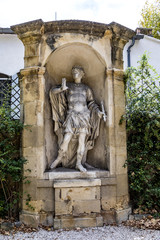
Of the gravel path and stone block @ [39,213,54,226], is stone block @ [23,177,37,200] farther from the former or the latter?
the gravel path

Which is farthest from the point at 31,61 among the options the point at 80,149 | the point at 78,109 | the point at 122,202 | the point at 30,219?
the point at 122,202

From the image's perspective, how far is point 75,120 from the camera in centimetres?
473

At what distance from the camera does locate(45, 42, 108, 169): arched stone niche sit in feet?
15.8

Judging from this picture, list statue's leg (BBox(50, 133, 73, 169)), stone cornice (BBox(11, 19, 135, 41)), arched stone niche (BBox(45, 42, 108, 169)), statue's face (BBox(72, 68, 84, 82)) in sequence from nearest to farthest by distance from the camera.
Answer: stone cornice (BBox(11, 19, 135, 41)), statue's leg (BBox(50, 133, 73, 169)), arched stone niche (BBox(45, 42, 108, 169)), statue's face (BBox(72, 68, 84, 82))

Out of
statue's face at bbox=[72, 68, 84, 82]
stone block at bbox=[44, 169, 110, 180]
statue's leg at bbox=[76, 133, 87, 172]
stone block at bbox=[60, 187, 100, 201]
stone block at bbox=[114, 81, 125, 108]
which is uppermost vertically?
statue's face at bbox=[72, 68, 84, 82]

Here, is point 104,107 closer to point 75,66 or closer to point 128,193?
point 75,66

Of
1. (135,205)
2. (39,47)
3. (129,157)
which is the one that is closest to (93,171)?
(129,157)

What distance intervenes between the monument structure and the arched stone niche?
0.06 ft

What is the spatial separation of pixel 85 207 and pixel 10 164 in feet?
4.94

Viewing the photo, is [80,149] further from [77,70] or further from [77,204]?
[77,70]

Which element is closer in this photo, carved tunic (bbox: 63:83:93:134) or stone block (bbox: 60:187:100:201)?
stone block (bbox: 60:187:100:201)

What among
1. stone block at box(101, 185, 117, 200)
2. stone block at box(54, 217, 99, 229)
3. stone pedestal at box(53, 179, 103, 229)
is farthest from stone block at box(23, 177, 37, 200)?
stone block at box(101, 185, 117, 200)

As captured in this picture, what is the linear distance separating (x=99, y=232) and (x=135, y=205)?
1085 millimetres

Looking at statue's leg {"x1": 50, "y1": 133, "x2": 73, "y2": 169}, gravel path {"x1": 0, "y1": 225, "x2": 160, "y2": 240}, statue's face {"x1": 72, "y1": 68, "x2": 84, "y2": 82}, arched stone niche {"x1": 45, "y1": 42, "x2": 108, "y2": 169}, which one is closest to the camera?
gravel path {"x1": 0, "y1": 225, "x2": 160, "y2": 240}
